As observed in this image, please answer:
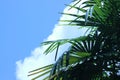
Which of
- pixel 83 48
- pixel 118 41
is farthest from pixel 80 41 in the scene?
pixel 118 41

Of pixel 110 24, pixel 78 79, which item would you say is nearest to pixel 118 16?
pixel 110 24

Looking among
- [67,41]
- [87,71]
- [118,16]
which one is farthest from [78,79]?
[118,16]

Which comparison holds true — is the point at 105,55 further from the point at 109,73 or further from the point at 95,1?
the point at 95,1

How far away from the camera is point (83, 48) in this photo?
5684 millimetres

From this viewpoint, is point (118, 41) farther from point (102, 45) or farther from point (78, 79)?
point (78, 79)

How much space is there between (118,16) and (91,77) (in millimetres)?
844

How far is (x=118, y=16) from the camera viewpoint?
5688 millimetres

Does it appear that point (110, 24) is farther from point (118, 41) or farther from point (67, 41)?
point (67, 41)

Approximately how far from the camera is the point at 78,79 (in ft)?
18.5

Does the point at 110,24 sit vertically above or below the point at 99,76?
above

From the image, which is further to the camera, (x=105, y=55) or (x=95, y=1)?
(x=95, y=1)

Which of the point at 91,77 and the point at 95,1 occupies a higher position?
the point at 95,1

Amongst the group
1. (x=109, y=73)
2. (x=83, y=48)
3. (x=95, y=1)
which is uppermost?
(x=95, y=1)

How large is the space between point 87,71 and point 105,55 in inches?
13.7
